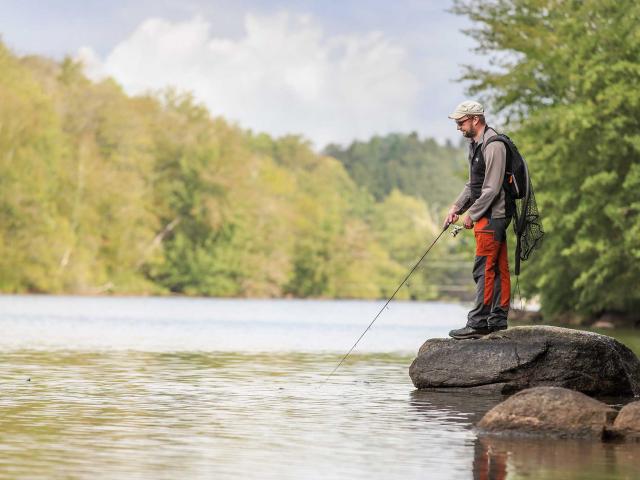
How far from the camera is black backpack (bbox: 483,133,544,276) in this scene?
15672 mm

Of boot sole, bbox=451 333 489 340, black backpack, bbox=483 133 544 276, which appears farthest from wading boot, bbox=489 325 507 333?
black backpack, bbox=483 133 544 276

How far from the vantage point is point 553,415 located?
11453mm

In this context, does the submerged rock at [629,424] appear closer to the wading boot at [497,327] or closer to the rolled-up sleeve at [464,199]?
the wading boot at [497,327]

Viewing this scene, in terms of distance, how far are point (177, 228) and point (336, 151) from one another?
9435cm

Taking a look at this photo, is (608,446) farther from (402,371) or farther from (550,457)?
(402,371)

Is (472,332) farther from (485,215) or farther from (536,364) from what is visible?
(485,215)

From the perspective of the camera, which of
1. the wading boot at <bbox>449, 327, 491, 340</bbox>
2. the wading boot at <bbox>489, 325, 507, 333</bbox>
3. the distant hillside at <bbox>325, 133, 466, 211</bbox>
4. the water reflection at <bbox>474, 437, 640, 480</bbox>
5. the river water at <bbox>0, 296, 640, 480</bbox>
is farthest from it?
the distant hillside at <bbox>325, 133, 466, 211</bbox>

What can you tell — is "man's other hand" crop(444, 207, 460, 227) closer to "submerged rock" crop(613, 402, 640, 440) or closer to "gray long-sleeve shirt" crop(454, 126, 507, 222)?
"gray long-sleeve shirt" crop(454, 126, 507, 222)

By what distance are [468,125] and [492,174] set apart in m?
0.64

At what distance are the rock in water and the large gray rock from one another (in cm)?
378

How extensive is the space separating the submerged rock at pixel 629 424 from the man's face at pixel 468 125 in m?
5.01

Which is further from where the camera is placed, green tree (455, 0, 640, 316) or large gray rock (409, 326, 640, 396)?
green tree (455, 0, 640, 316)

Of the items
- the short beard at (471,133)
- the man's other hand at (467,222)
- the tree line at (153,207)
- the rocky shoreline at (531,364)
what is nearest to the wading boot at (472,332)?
the rocky shoreline at (531,364)

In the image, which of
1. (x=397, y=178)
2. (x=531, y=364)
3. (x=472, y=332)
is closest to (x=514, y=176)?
(x=472, y=332)
